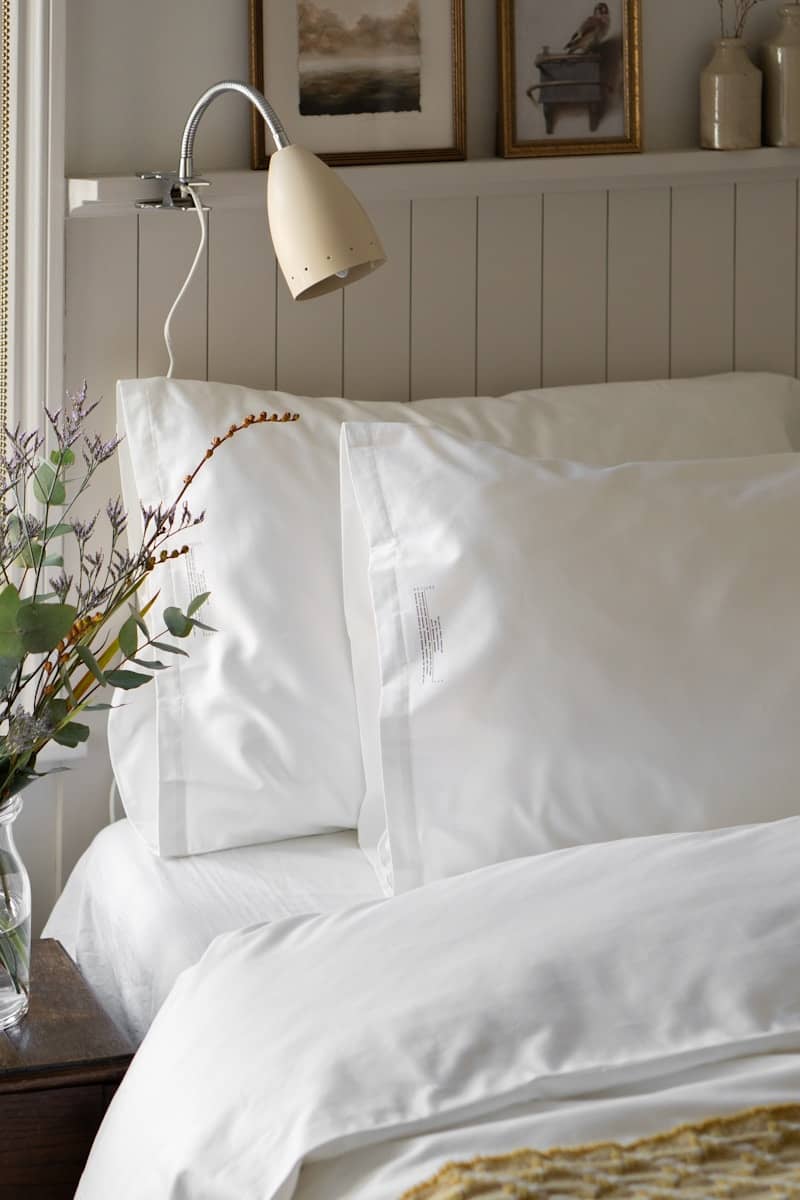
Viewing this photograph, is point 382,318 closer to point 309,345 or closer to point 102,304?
point 309,345

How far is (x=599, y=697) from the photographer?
1.39 metres

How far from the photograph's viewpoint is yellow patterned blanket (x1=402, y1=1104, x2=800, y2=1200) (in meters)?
0.80

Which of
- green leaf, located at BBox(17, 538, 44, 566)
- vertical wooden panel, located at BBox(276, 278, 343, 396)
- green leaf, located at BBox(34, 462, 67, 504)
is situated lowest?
green leaf, located at BBox(17, 538, 44, 566)

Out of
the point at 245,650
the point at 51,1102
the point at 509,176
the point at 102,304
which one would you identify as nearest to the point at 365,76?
the point at 509,176

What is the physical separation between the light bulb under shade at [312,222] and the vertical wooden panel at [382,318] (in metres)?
0.43

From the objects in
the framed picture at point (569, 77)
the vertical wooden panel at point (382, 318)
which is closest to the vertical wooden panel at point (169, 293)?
the vertical wooden panel at point (382, 318)

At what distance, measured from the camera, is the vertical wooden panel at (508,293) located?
2.03m

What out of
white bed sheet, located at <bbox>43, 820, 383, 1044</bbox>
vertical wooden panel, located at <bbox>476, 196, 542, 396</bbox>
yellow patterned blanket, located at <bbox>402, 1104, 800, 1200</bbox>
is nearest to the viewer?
yellow patterned blanket, located at <bbox>402, 1104, 800, 1200</bbox>

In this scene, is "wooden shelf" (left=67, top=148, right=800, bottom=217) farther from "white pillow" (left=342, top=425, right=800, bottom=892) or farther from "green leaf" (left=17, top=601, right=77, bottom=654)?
"green leaf" (left=17, top=601, right=77, bottom=654)

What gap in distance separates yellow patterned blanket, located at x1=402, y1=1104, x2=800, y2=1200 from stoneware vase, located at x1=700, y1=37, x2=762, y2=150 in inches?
60.6

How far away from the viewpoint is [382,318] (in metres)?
2.01

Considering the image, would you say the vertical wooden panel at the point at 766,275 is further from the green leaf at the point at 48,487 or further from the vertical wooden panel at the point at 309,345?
the green leaf at the point at 48,487

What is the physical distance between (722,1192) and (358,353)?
141cm

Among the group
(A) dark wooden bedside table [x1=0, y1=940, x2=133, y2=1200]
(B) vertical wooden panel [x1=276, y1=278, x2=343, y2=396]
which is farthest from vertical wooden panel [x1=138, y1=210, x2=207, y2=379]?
(A) dark wooden bedside table [x1=0, y1=940, x2=133, y2=1200]
